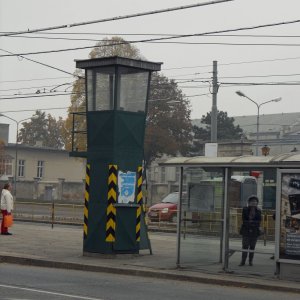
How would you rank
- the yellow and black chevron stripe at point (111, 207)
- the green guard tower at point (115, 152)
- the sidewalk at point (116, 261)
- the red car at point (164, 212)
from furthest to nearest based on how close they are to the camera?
1. the red car at point (164, 212)
2. the green guard tower at point (115, 152)
3. the yellow and black chevron stripe at point (111, 207)
4. the sidewalk at point (116, 261)

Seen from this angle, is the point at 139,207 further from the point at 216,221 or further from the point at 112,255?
the point at 216,221

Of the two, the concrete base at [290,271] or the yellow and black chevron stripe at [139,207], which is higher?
the yellow and black chevron stripe at [139,207]

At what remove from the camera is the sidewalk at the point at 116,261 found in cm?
1427

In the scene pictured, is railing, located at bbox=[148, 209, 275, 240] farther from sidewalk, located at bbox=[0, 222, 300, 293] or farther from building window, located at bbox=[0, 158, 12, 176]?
building window, located at bbox=[0, 158, 12, 176]

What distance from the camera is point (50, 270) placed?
16.2 meters

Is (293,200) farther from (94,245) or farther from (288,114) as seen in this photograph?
(288,114)

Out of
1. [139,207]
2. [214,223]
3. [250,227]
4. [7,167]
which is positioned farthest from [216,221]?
[7,167]

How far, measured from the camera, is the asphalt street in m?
12.0

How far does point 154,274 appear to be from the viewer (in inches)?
599

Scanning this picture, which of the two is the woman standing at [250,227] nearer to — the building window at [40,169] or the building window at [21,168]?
the building window at [21,168]

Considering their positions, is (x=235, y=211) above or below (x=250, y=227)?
above

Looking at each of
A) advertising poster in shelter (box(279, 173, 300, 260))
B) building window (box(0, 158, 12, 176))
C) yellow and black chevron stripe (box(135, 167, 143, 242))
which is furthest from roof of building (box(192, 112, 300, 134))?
advertising poster in shelter (box(279, 173, 300, 260))

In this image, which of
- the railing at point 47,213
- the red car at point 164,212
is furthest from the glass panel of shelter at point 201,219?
the railing at point 47,213

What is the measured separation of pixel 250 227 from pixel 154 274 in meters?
2.25
